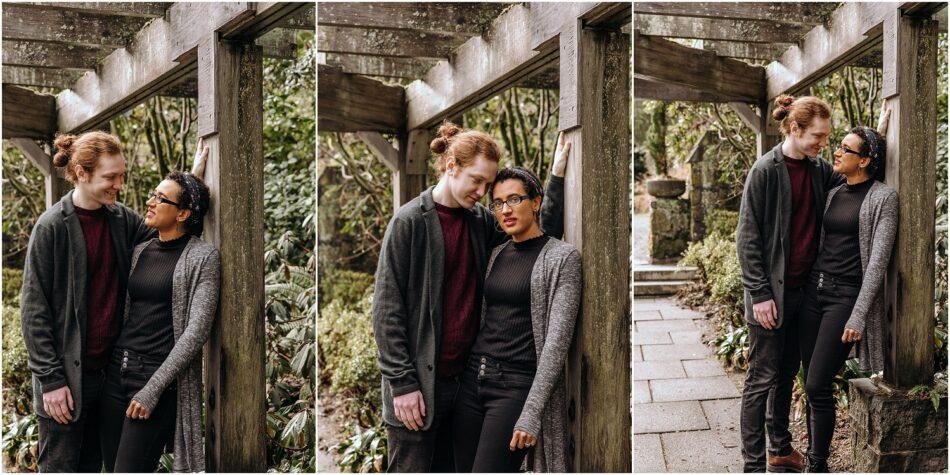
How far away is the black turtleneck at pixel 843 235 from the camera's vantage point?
3.21 metres

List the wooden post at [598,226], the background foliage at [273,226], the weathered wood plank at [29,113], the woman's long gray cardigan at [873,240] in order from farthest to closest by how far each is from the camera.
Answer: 1. the weathered wood plank at [29,113]
2. the background foliage at [273,226]
3. the woman's long gray cardigan at [873,240]
4. the wooden post at [598,226]

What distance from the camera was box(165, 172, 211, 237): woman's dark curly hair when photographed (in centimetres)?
290

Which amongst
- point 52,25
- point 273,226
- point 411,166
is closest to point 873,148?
point 411,166

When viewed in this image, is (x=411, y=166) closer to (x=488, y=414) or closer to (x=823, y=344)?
(x=488, y=414)

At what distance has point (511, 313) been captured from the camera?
2559mm

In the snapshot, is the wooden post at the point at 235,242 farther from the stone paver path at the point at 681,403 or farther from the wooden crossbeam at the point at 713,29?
the wooden crossbeam at the point at 713,29

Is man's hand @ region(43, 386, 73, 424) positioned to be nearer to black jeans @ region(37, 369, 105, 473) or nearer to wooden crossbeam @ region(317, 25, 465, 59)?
black jeans @ region(37, 369, 105, 473)

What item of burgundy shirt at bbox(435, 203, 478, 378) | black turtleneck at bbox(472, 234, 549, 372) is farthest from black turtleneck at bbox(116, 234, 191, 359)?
black turtleneck at bbox(472, 234, 549, 372)

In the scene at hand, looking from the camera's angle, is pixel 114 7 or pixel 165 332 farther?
pixel 114 7

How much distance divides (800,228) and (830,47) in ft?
4.33

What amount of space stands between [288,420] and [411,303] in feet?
5.69

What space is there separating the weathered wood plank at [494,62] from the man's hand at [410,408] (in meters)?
1.42

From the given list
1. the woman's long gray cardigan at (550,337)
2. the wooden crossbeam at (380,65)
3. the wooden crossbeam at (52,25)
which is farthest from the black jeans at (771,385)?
the wooden crossbeam at (52,25)

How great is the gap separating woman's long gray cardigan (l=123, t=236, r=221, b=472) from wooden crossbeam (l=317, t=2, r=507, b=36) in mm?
1225
